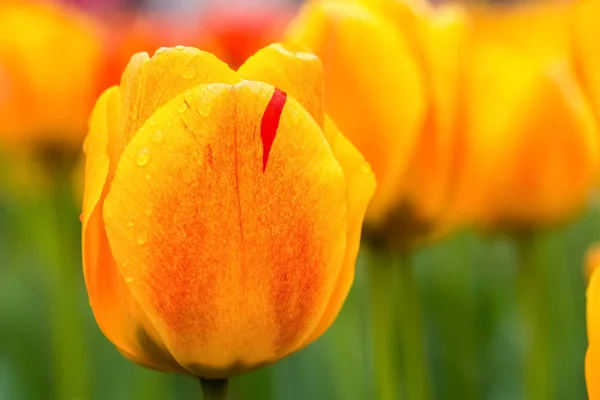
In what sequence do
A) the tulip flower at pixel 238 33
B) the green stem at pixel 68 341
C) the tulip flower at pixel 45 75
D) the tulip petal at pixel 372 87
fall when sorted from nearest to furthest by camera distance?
the tulip petal at pixel 372 87, the green stem at pixel 68 341, the tulip flower at pixel 45 75, the tulip flower at pixel 238 33

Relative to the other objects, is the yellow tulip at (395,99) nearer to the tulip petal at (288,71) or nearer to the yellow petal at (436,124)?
the yellow petal at (436,124)

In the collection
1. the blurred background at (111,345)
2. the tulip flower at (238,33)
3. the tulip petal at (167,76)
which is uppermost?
the tulip flower at (238,33)

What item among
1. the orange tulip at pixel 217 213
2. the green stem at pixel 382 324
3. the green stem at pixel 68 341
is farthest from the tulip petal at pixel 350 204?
the green stem at pixel 68 341

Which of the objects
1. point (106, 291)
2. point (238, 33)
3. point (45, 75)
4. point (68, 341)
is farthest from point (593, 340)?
point (238, 33)

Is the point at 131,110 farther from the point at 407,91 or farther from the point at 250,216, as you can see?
the point at 407,91

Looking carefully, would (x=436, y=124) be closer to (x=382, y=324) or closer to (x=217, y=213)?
(x=382, y=324)

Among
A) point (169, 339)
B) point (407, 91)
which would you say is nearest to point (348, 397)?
point (407, 91)

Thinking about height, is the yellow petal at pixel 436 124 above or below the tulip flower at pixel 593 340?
above
